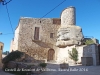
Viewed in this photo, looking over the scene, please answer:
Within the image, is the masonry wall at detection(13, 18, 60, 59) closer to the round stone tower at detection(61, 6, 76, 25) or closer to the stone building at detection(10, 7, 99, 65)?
the stone building at detection(10, 7, 99, 65)

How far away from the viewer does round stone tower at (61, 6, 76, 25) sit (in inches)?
802

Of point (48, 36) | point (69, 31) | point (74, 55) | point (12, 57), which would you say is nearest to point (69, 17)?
point (69, 31)

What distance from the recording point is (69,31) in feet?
61.4

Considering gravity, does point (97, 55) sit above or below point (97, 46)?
below

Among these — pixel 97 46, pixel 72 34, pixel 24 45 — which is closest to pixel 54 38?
pixel 72 34

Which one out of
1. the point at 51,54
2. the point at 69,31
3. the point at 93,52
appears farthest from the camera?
the point at 51,54

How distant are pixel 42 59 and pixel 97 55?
9.67 m

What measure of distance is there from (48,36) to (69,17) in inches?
194

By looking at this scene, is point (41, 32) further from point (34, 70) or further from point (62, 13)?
point (34, 70)

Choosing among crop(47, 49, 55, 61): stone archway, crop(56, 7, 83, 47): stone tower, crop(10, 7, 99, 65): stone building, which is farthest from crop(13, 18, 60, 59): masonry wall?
crop(56, 7, 83, 47): stone tower

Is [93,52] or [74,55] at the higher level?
[93,52]

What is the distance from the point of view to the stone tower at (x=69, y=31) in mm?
18000

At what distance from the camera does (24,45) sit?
1945 cm

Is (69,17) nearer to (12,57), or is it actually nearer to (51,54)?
(51,54)
